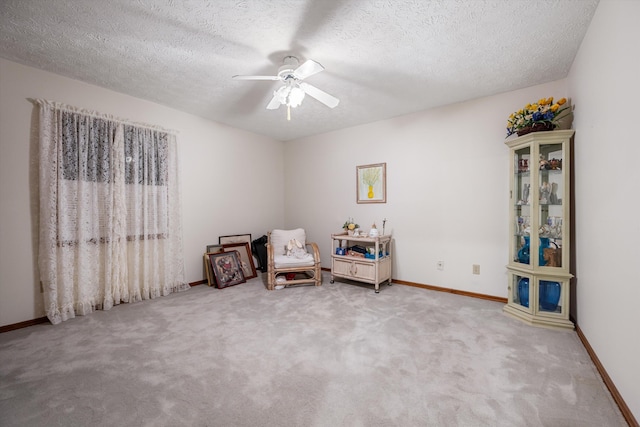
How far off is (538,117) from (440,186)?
4.21 ft

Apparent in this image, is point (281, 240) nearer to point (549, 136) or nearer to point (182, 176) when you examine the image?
point (182, 176)

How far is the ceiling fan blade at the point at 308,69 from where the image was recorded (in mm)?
2033

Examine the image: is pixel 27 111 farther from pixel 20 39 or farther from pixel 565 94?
pixel 565 94

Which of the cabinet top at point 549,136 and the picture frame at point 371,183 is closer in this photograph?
the cabinet top at point 549,136

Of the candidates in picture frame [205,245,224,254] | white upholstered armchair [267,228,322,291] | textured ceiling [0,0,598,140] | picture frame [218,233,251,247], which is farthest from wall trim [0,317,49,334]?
white upholstered armchair [267,228,322,291]

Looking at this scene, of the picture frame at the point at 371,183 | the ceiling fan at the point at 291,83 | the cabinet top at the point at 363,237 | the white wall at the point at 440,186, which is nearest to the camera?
the ceiling fan at the point at 291,83

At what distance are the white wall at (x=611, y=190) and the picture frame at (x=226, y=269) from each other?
390 cm

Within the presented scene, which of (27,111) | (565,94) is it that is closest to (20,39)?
(27,111)

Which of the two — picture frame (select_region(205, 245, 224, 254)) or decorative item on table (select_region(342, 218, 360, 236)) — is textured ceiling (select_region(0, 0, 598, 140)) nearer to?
decorative item on table (select_region(342, 218, 360, 236))

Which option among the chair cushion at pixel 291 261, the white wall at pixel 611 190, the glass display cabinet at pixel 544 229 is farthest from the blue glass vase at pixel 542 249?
the chair cushion at pixel 291 261

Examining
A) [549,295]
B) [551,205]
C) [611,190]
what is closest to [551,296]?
[549,295]

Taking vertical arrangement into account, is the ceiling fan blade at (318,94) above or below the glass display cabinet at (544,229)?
above

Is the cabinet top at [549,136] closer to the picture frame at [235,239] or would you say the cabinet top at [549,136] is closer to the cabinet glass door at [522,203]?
the cabinet glass door at [522,203]

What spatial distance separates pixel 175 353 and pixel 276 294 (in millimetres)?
1561
